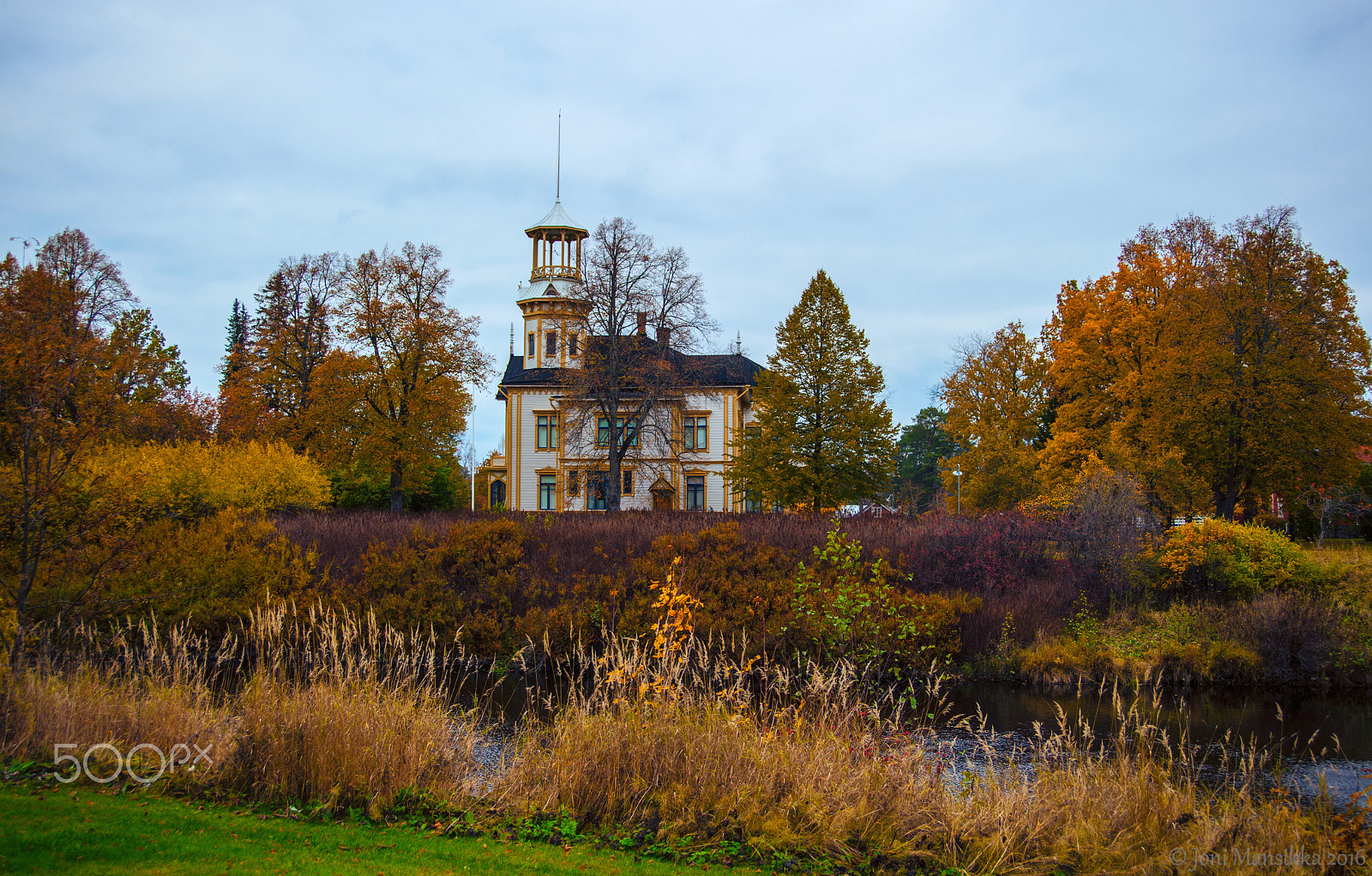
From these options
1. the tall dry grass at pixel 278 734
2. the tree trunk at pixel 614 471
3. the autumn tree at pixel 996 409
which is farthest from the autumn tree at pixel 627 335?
the tall dry grass at pixel 278 734

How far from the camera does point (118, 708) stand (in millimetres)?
7449

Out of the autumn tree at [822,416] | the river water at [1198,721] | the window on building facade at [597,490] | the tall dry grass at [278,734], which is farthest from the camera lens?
the window on building facade at [597,490]

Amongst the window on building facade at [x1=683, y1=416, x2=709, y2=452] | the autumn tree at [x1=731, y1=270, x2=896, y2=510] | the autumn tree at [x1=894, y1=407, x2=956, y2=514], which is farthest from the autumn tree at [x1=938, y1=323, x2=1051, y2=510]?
the autumn tree at [x1=894, y1=407, x2=956, y2=514]

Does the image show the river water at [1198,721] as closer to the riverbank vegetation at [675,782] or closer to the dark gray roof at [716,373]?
the riverbank vegetation at [675,782]

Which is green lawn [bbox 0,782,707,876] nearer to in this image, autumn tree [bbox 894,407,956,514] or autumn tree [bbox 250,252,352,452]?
autumn tree [bbox 250,252,352,452]

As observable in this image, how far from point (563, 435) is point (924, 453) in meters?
42.1

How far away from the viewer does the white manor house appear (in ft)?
142

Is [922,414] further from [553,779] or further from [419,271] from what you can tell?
[553,779]

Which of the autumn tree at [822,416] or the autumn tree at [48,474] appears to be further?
the autumn tree at [822,416]

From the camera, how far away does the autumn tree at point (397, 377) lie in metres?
33.2

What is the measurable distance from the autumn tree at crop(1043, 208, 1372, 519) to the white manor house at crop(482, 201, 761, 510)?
20045 mm

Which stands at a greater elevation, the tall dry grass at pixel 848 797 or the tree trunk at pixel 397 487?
the tree trunk at pixel 397 487

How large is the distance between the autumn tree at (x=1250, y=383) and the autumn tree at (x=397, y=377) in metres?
24.7

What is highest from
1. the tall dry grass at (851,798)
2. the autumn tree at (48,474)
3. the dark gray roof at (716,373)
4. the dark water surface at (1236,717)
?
the dark gray roof at (716,373)
